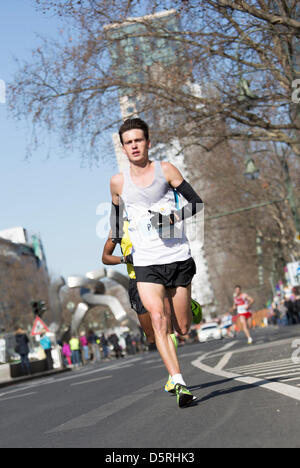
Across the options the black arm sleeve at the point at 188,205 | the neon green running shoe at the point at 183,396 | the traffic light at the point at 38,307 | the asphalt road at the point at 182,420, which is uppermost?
the traffic light at the point at 38,307

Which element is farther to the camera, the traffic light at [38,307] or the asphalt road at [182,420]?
the traffic light at [38,307]

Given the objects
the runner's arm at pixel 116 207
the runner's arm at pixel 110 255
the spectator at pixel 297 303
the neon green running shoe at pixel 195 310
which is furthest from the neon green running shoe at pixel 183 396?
the spectator at pixel 297 303

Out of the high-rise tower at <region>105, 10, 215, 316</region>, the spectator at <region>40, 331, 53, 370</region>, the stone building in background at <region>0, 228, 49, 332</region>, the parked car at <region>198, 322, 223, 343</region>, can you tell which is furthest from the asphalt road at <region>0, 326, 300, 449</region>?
the stone building in background at <region>0, 228, 49, 332</region>

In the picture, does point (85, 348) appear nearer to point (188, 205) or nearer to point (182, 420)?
point (188, 205)

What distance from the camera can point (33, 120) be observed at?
2303 cm

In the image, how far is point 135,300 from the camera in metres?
7.30

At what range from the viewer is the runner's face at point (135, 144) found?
6.97 metres

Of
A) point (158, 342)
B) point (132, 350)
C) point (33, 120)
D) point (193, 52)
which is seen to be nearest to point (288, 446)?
point (158, 342)

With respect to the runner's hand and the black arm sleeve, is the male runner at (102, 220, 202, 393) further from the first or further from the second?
the black arm sleeve

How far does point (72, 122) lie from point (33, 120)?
101cm

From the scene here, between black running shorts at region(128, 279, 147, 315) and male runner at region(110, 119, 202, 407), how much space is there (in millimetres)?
276

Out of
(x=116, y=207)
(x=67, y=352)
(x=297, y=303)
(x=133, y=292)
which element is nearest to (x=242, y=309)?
(x=133, y=292)

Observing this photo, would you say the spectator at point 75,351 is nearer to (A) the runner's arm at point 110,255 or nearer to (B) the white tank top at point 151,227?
(A) the runner's arm at point 110,255

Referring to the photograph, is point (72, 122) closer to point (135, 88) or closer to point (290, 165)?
point (135, 88)
